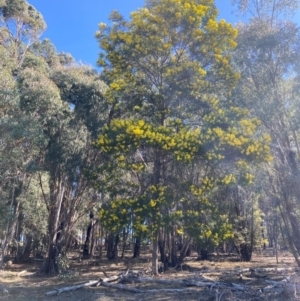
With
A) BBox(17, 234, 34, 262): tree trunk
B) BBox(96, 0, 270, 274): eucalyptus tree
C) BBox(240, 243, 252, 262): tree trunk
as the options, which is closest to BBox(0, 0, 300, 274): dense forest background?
BBox(96, 0, 270, 274): eucalyptus tree

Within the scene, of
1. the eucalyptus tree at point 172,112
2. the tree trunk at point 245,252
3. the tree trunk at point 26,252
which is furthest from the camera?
the tree trunk at point 245,252

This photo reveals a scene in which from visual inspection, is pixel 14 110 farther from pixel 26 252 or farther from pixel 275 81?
pixel 26 252

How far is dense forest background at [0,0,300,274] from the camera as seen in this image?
46.5ft

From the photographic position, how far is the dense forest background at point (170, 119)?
558 inches

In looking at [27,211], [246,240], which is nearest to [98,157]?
[27,211]

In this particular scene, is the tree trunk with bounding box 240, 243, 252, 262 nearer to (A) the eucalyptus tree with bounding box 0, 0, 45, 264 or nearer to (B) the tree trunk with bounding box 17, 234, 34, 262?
(B) the tree trunk with bounding box 17, 234, 34, 262

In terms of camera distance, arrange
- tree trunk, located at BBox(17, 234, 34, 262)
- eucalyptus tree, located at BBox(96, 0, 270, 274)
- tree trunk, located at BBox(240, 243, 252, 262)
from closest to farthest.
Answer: eucalyptus tree, located at BBox(96, 0, 270, 274), tree trunk, located at BBox(17, 234, 34, 262), tree trunk, located at BBox(240, 243, 252, 262)

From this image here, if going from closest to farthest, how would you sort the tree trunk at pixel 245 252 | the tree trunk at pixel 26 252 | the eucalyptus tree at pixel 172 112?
the eucalyptus tree at pixel 172 112, the tree trunk at pixel 26 252, the tree trunk at pixel 245 252

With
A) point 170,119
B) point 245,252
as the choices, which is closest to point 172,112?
point 170,119

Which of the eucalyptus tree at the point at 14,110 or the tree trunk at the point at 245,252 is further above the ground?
the eucalyptus tree at the point at 14,110

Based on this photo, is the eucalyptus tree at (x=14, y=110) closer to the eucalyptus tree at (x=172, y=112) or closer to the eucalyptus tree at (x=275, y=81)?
the eucalyptus tree at (x=172, y=112)

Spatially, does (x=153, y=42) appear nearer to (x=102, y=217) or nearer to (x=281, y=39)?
(x=281, y=39)

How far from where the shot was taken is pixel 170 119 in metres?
15.5

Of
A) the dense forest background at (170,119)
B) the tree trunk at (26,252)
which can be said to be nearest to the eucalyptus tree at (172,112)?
the dense forest background at (170,119)
